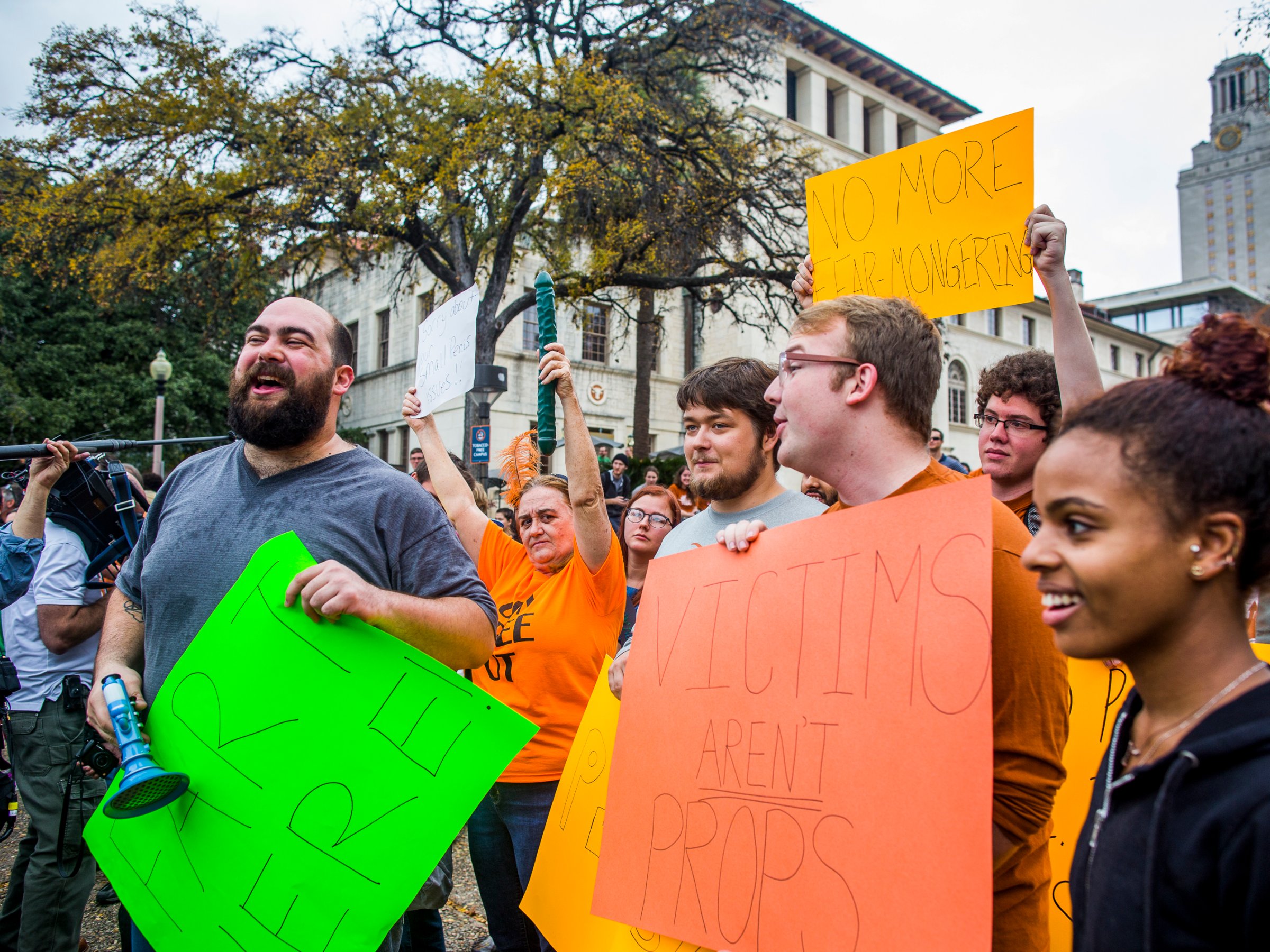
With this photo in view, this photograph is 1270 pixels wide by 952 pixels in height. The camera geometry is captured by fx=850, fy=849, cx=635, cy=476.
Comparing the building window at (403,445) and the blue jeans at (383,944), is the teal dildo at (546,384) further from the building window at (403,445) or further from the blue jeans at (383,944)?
the building window at (403,445)

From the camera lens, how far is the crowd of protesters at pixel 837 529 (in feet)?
3.47

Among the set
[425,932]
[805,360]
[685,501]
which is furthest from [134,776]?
[685,501]

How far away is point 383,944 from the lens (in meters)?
2.01

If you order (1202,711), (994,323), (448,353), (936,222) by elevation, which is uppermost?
(994,323)

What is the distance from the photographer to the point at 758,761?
158 centimetres

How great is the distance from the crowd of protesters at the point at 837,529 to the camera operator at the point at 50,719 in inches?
0.8

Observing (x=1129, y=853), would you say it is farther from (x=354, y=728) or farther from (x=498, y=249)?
(x=498, y=249)

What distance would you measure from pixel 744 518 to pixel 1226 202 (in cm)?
13599

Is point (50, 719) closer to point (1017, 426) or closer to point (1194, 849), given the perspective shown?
point (1017, 426)

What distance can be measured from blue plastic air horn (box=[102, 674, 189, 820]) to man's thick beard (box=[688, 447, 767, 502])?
4.69 feet

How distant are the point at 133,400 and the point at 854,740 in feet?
82.5

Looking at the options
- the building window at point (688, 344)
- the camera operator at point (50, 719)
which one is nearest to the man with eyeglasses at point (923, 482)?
the camera operator at point (50, 719)

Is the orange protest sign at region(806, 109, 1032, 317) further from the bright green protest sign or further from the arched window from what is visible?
the arched window

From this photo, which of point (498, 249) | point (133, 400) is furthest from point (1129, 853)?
point (133, 400)
